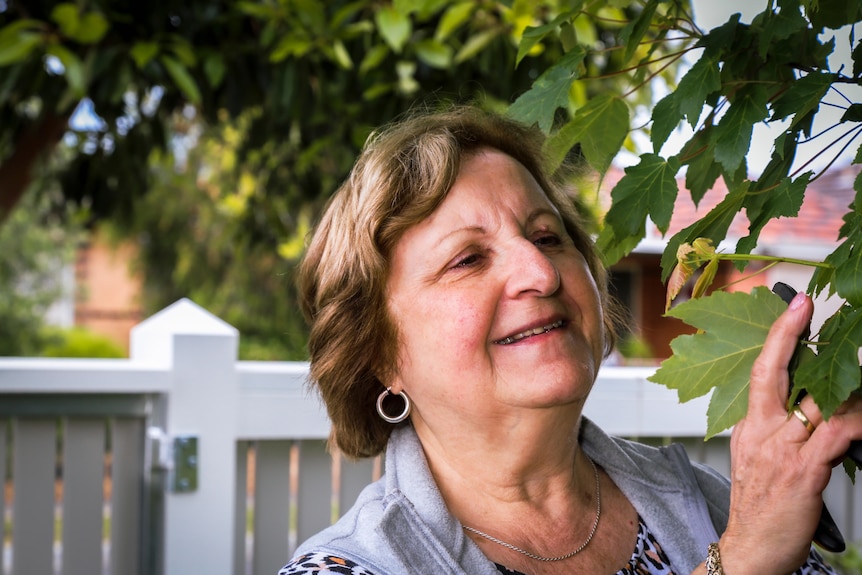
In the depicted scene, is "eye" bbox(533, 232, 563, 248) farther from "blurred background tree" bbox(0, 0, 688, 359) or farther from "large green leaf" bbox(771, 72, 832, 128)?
"large green leaf" bbox(771, 72, 832, 128)

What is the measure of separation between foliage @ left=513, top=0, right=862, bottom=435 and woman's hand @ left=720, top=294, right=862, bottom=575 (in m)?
0.03

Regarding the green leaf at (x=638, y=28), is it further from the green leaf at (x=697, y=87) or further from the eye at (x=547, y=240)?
the eye at (x=547, y=240)

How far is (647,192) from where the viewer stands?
111cm

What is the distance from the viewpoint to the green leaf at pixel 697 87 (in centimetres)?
103

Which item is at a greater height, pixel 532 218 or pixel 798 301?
pixel 532 218

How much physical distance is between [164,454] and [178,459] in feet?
0.13

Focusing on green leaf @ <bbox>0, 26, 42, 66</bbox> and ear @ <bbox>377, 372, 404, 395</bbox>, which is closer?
ear @ <bbox>377, 372, 404, 395</bbox>

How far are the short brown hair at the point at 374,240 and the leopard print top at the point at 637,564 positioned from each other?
0.41 meters

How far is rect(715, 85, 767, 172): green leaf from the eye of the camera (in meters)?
1.01

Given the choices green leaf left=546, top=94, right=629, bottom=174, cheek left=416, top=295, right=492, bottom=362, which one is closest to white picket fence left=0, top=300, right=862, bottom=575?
cheek left=416, top=295, right=492, bottom=362

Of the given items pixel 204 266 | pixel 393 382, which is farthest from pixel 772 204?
pixel 204 266

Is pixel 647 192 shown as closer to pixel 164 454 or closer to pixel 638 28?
pixel 638 28

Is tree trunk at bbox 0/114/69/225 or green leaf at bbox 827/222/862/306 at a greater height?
tree trunk at bbox 0/114/69/225

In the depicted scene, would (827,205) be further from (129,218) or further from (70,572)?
(70,572)
